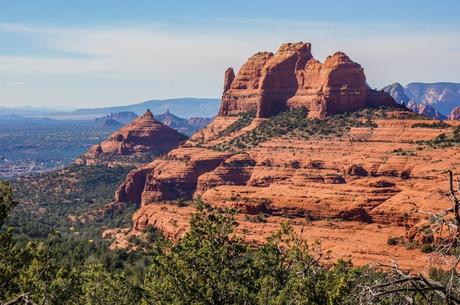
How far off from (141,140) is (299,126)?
234ft

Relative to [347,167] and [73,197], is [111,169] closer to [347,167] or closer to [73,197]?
[73,197]

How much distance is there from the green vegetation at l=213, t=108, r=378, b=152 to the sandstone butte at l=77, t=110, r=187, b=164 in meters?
55.6

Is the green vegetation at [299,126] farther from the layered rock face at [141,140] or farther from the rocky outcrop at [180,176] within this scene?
the layered rock face at [141,140]

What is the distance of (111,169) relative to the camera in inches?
6353

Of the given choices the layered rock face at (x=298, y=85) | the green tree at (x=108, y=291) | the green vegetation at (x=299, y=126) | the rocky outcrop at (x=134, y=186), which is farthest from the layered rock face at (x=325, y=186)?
the green tree at (x=108, y=291)

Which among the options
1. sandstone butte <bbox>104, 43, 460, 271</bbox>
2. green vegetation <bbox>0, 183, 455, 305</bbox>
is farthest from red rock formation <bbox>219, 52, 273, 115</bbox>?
green vegetation <bbox>0, 183, 455, 305</bbox>

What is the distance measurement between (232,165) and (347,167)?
2412cm

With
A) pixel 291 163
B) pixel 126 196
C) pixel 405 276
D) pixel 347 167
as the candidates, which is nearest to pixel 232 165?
pixel 291 163

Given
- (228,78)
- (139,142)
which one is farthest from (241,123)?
(139,142)

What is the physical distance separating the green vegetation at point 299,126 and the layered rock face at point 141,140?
5558cm

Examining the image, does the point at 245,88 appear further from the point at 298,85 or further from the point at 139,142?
the point at 139,142

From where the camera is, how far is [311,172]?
86.9 metres

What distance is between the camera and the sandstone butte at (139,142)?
6688 inches

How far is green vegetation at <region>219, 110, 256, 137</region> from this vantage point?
130m
